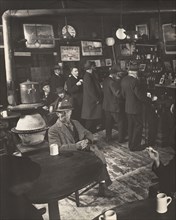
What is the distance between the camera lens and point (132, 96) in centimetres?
390

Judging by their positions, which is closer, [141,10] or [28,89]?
[28,89]

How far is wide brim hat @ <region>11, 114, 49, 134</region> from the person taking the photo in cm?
301

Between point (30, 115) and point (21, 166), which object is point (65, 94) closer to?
point (30, 115)

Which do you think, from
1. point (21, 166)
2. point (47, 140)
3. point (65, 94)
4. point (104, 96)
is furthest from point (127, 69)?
point (21, 166)

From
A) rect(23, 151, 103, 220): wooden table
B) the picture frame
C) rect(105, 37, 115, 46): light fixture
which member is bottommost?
rect(23, 151, 103, 220): wooden table

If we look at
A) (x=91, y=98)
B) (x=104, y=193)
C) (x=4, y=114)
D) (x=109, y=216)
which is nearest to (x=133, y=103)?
(x=91, y=98)

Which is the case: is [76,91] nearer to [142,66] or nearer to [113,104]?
[113,104]

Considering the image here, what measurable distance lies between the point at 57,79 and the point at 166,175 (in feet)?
6.31

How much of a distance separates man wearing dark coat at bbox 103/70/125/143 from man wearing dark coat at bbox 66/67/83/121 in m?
0.38

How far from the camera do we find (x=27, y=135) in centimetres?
305

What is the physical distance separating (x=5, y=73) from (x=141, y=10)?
75.7 inches

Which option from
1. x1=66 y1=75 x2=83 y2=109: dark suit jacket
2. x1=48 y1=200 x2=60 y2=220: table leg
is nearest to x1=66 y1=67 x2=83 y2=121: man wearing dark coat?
x1=66 y1=75 x2=83 y2=109: dark suit jacket

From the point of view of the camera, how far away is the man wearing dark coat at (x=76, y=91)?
350cm

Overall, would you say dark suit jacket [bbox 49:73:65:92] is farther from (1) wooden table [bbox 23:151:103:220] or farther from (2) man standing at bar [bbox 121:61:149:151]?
(1) wooden table [bbox 23:151:103:220]
